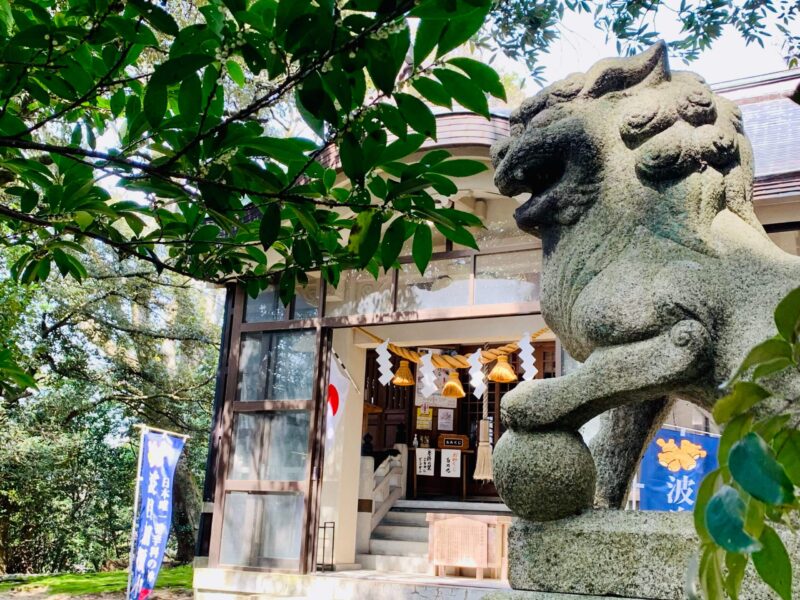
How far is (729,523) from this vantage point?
0.37 metres

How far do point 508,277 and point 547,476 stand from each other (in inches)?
189

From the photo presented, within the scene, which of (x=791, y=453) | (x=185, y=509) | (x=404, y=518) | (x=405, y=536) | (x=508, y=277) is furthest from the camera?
(x=185, y=509)

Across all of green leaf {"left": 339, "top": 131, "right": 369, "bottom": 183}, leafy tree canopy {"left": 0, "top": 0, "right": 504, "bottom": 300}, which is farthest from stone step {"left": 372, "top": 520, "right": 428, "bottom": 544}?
green leaf {"left": 339, "top": 131, "right": 369, "bottom": 183}

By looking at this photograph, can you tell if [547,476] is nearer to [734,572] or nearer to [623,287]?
[623,287]

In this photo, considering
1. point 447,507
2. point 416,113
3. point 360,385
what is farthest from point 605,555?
point 447,507

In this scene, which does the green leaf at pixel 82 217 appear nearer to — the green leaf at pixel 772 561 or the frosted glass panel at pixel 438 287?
the green leaf at pixel 772 561

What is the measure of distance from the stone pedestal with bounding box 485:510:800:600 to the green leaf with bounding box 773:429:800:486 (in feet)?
4.91

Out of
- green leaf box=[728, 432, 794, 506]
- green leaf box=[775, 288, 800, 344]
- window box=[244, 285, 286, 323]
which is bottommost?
green leaf box=[728, 432, 794, 506]

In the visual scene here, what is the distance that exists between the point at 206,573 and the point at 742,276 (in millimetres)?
6515

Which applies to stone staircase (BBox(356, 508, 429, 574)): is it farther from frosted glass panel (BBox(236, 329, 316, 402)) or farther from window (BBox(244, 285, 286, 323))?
window (BBox(244, 285, 286, 323))

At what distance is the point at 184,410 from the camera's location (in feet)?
41.3

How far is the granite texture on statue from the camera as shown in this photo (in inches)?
77.2

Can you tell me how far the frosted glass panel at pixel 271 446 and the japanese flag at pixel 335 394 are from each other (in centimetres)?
23

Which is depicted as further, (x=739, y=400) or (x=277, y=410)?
(x=277, y=410)
